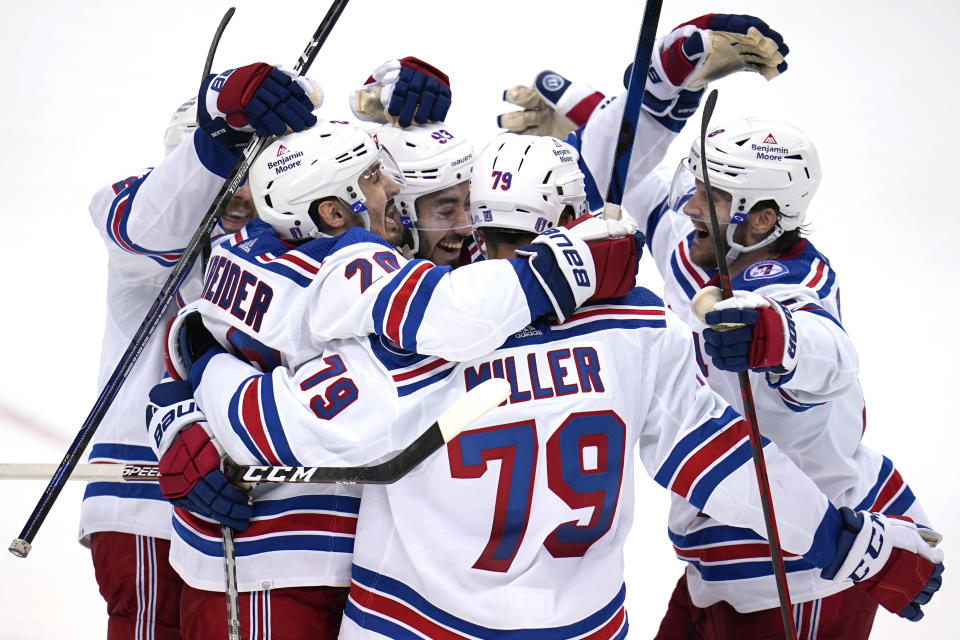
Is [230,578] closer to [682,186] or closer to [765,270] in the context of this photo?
[765,270]

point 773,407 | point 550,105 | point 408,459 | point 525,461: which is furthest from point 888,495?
point 550,105

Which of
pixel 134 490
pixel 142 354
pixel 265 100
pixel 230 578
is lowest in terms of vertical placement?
pixel 134 490

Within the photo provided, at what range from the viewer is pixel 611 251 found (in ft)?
6.73

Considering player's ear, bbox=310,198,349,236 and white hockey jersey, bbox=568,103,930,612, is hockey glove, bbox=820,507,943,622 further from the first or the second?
player's ear, bbox=310,198,349,236

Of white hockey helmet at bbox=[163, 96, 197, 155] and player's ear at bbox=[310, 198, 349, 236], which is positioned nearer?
player's ear at bbox=[310, 198, 349, 236]

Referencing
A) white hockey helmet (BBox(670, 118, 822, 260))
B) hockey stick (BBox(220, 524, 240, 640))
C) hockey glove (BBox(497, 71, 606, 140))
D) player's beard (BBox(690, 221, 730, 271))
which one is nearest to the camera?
hockey stick (BBox(220, 524, 240, 640))

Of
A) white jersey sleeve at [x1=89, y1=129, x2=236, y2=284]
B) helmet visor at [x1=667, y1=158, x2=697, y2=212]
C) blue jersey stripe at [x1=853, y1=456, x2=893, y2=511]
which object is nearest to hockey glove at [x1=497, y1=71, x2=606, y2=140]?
helmet visor at [x1=667, y1=158, x2=697, y2=212]

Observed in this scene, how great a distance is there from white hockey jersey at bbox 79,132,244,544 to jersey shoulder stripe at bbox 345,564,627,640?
819mm

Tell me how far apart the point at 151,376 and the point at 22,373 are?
2.31 meters

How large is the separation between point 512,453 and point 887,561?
839 millimetres

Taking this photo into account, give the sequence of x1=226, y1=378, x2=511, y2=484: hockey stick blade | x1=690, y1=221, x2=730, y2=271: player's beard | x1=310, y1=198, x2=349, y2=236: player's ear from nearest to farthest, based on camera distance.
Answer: x1=226, y1=378, x2=511, y2=484: hockey stick blade
x1=310, y1=198, x2=349, y2=236: player's ear
x1=690, y1=221, x2=730, y2=271: player's beard

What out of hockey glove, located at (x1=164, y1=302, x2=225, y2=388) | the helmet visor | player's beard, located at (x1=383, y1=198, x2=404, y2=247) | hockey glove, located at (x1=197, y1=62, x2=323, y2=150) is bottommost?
hockey glove, located at (x1=164, y1=302, x2=225, y2=388)

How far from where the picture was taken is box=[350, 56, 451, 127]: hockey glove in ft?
9.67

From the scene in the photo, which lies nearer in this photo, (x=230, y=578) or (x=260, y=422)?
(x=260, y=422)
